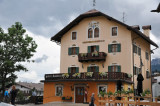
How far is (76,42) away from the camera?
37625 mm

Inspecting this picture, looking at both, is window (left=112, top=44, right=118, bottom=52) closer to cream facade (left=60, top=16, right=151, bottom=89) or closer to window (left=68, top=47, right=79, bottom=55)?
cream facade (left=60, top=16, right=151, bottom=89)

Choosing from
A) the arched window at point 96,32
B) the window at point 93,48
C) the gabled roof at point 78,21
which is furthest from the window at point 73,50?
the arched window at point 96,32

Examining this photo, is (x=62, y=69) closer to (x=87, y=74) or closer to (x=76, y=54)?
(x=76, y=54)

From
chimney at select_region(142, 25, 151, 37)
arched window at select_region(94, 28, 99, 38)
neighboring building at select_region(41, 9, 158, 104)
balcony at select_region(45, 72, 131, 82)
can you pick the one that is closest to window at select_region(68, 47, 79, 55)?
neighboring building at select_region(41, 9, 158, 104)

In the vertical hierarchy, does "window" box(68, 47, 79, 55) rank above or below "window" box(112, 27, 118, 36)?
below

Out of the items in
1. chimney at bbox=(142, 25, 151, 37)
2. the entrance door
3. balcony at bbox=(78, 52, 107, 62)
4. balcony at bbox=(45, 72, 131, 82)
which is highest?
chimney at bbox=(142, 25, 151, 37)

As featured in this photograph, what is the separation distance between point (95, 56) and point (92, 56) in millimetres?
447

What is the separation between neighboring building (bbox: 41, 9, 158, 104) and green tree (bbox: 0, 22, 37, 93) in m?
4.81

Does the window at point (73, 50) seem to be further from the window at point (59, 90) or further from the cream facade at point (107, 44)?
the window at point (59, 90)

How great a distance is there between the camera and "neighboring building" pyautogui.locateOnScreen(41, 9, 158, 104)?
107ft

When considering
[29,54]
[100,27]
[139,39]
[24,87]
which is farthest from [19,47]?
[24,87]

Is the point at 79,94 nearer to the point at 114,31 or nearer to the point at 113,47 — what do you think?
the point at 113,47

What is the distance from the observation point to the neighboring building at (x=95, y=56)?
32.7 m

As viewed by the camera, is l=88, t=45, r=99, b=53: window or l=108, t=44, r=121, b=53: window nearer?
l=108, t=44, r=121, b=53: window
